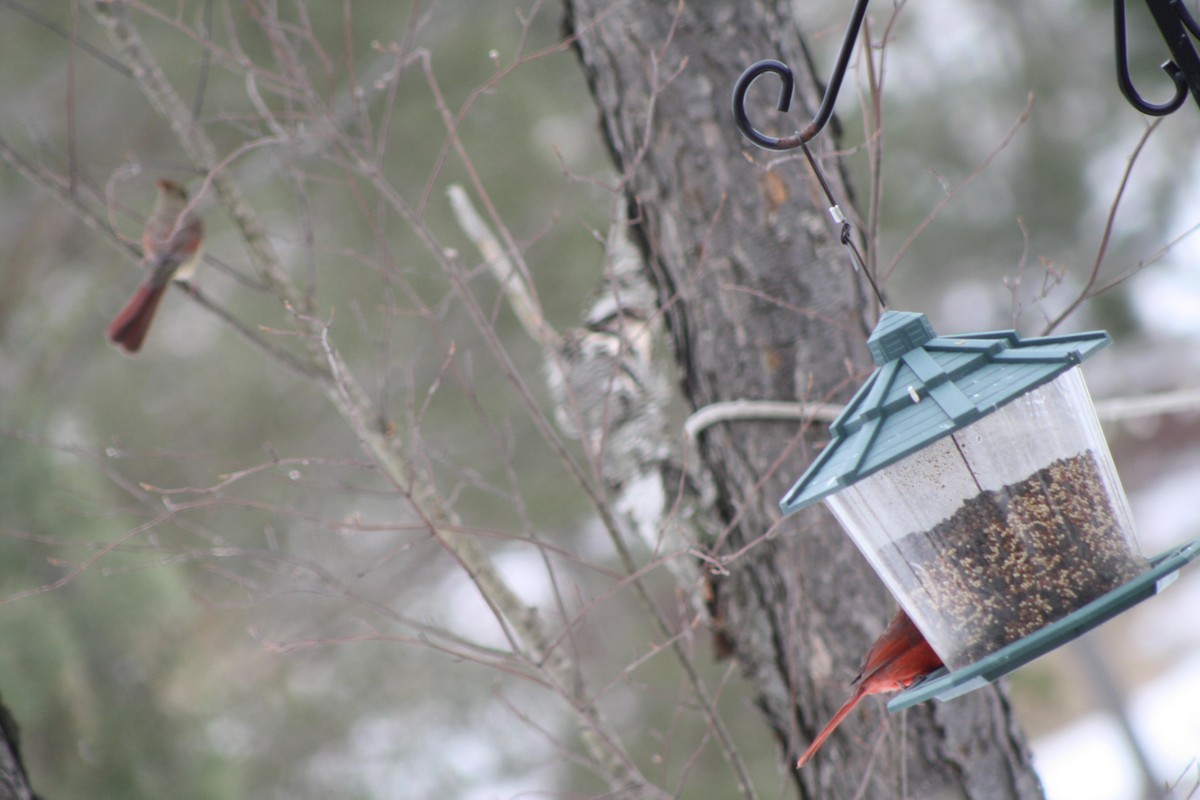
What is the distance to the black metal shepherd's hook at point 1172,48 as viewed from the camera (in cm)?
98

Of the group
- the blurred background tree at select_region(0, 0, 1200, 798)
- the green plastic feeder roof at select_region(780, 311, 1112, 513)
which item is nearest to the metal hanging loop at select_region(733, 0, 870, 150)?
the green plastic feeder roof at select_region(780, 311, 1112, 513)

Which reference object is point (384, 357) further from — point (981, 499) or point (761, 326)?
point (981, 499)

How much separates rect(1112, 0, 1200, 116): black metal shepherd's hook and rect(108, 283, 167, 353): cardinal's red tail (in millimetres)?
2041

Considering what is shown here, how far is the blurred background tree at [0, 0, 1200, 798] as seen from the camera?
110 inches

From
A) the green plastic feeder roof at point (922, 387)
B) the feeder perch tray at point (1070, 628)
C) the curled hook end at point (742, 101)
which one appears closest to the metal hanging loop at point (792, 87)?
the curled hook end at point (742, 101)

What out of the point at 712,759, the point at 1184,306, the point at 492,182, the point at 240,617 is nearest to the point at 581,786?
the point at 712,759

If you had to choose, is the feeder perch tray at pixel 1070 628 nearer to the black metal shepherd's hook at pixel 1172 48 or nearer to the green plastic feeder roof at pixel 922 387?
the green plastic feeder roof at pixel 922 387

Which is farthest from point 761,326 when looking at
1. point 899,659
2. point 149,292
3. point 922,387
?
point 149,292

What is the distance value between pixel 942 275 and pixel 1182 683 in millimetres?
3802

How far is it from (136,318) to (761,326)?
145 cm

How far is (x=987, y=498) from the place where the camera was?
1.09m

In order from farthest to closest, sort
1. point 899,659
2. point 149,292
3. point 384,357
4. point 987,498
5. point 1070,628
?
point 149,292 < point 384,357 < point 899,659 < point 987,498 < point 1070,628

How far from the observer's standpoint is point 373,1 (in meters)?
4.06

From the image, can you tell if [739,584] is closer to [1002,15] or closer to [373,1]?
[373,1]
